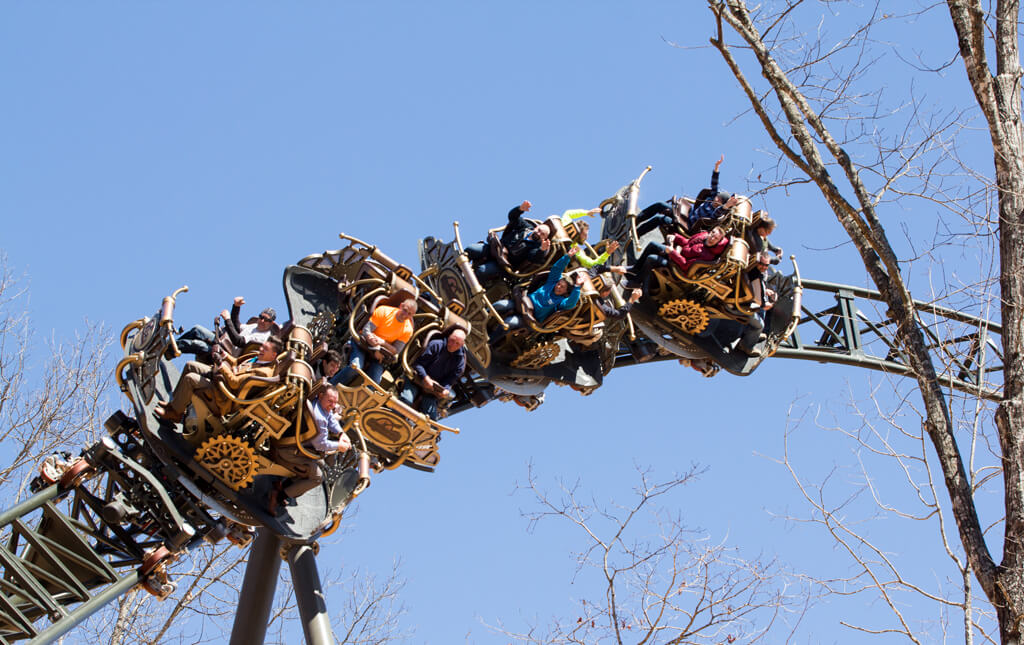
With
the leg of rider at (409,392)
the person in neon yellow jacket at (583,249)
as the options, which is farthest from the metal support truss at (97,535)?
the person in neon yellow jacket at (583,249)

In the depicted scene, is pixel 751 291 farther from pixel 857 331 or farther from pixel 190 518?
pixel 190 518

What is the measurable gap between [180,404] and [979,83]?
6.95m

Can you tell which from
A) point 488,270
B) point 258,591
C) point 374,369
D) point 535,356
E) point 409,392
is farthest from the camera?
point 535,356

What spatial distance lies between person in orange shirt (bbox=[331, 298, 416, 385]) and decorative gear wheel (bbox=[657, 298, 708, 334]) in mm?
3005

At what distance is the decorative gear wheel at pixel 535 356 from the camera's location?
11.8 m

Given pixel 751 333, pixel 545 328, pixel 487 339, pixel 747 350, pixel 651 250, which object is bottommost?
pixel 487 339

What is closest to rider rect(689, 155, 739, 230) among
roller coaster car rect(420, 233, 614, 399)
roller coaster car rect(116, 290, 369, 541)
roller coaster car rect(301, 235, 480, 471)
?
roller coaster car rect(420, 233, 614, 399)

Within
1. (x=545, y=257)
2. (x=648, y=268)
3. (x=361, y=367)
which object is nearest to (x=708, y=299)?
(x=648, y=268)

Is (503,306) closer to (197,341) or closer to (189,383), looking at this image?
(197,341)

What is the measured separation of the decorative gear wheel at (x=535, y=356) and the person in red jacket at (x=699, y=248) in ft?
5.33

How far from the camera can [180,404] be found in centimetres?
985

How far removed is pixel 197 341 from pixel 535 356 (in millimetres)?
3077

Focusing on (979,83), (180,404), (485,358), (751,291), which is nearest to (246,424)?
(180,404)

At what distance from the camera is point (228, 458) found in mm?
9875
